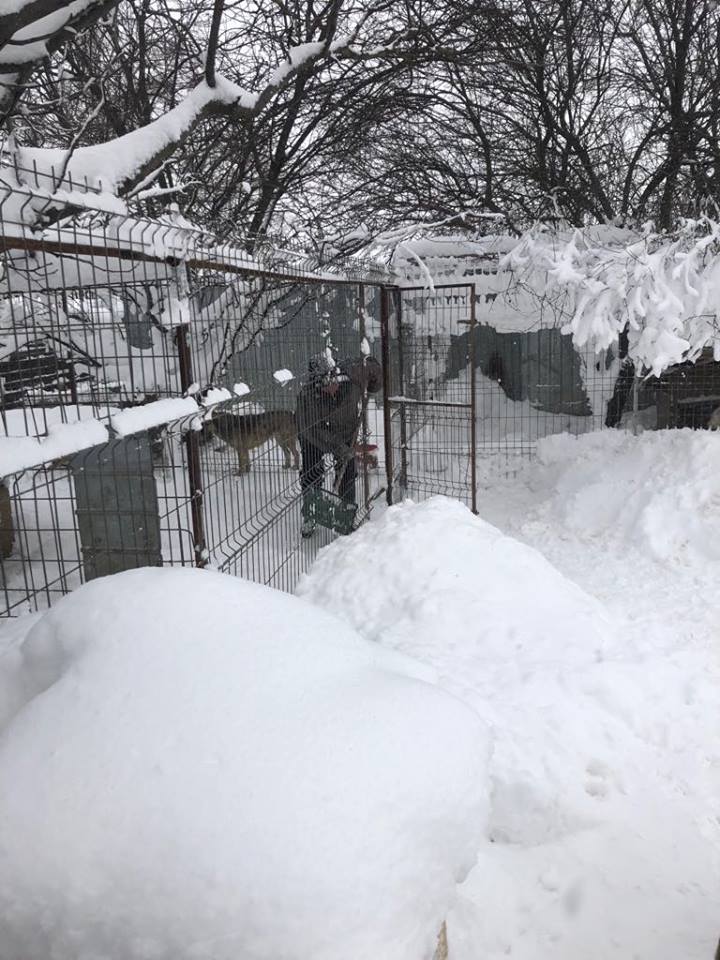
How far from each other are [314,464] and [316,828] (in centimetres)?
537

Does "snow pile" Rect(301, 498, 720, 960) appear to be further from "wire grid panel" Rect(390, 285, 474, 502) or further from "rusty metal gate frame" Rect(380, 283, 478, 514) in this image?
"wire grid panel" Rect(390, 285, 474, 502)

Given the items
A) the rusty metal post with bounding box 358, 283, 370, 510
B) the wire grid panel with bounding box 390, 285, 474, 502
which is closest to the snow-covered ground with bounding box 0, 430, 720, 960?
the rusty metal post with bounding box 358, 283, 370, 510

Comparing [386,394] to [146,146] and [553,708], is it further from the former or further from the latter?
[553,708]

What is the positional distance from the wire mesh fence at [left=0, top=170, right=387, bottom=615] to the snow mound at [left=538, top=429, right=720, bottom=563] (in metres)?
2.99

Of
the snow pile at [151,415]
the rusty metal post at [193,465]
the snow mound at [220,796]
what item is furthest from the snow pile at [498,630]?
the snow pile at [151,415]

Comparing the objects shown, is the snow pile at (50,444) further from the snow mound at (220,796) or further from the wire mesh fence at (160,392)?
the snow mound at (220,796)

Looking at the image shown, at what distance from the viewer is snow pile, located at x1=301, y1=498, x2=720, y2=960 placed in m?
Answer: 2.82

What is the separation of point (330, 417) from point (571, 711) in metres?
4.20

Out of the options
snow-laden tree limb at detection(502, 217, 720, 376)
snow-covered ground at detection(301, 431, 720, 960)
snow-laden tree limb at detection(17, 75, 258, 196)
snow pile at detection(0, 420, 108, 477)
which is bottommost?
snow-covered ground at detection(301, 431, 720, 960)

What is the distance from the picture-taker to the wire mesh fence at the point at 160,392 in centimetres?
335

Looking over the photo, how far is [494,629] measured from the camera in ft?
14.9

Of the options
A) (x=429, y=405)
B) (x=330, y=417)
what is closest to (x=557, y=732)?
(x=330, y=417)

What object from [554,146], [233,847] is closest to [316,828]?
[233,847]

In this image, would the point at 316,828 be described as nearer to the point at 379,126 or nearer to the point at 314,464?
the point at 314,464
